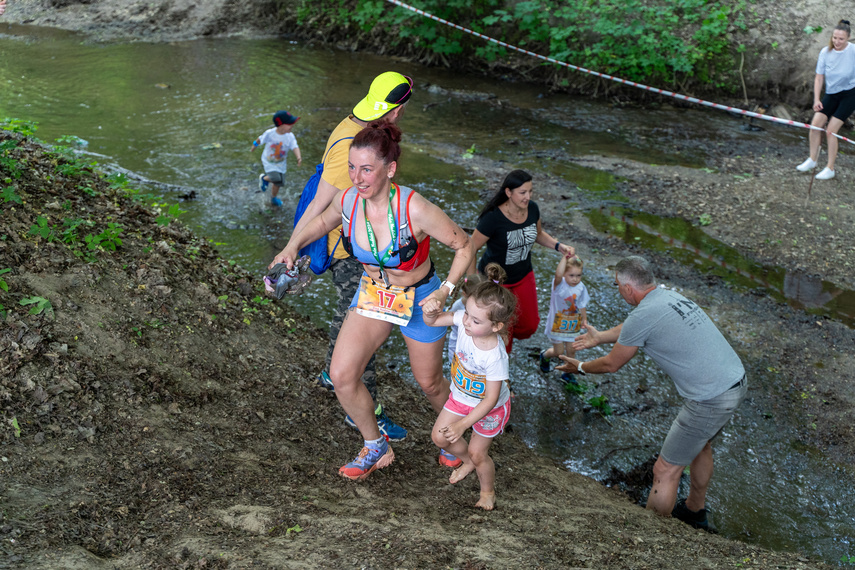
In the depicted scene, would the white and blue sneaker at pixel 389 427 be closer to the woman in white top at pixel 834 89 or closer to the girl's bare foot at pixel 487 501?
the girl's bare foot at pixel 487 501

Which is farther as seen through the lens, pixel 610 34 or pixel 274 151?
pixel 610 34

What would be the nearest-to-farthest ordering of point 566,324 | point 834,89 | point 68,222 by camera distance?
point 68,222 → point 566,324 → point 834,89

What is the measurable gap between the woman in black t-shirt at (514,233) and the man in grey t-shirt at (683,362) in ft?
3.63

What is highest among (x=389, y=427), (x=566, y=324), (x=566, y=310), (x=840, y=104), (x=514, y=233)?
(x=840, y=104)

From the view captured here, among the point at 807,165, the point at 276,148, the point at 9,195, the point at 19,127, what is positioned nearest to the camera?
the point at 9,195

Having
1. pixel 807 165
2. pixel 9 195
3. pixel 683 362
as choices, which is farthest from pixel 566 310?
pixel 807 165

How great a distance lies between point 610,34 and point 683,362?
11882mm

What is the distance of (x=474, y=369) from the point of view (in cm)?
386

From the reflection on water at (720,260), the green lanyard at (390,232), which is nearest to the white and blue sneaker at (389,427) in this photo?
the green lanyard at (390,232)

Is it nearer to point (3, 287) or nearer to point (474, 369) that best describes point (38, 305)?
point (3, 287)

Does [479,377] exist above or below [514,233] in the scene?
below

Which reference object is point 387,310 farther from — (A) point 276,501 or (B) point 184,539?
(B) point 184,539

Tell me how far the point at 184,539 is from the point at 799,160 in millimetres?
11530

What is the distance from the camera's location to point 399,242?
3.82m
